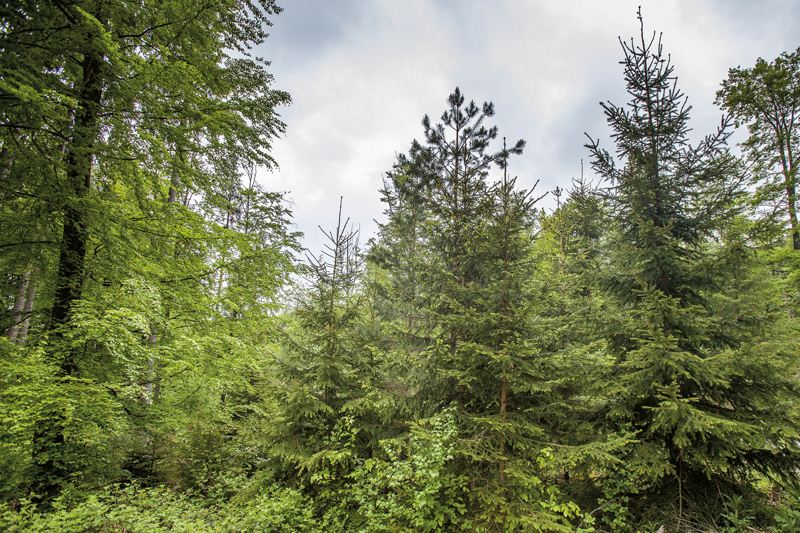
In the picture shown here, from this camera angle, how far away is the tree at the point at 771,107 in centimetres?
1110

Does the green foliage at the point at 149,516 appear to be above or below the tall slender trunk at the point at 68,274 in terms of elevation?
below

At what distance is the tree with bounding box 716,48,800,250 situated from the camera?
36.4 feet

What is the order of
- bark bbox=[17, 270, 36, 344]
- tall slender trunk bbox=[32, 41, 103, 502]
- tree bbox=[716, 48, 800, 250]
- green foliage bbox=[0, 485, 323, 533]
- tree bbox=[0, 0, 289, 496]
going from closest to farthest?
green foliage bbox=[0, 485, 323, 533], tree bbox=[0, 0, 289, 496], tall slender trunk bbox=[32, 41, 103, 502], bark bbox=[17, 270, 36, 344], tree bbox=[716, 48, 800, 250]

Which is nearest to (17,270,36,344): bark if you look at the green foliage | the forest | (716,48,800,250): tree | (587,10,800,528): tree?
the forest

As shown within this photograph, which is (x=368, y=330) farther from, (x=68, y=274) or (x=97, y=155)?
(x=97, y=155)

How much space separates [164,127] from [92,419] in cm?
508

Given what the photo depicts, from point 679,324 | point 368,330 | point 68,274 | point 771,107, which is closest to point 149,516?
point 68,274

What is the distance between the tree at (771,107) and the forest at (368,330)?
35.0ft

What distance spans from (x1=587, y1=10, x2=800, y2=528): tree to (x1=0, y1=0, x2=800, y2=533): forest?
0.05m

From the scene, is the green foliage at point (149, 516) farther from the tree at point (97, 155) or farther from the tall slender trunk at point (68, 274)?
the tree at point (97, 155)

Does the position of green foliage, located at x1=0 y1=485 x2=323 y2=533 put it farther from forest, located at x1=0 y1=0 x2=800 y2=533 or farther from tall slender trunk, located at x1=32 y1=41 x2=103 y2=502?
tall slender trunk, located at x1=32 y1=41 x2=103 y2=502

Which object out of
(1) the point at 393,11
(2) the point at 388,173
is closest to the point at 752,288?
(2) the point at 388,173

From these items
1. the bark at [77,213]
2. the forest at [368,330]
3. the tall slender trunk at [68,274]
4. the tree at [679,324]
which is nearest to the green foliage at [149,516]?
the forest at [368,330]

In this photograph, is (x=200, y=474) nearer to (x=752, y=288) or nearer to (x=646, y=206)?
(x=646, y=206)
